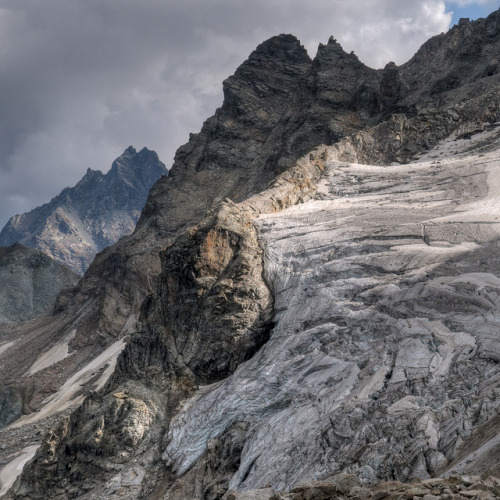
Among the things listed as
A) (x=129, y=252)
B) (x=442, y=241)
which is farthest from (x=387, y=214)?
(x=129, y=252)

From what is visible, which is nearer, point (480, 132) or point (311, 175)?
point (311, 175)

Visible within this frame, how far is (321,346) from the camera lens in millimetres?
17656

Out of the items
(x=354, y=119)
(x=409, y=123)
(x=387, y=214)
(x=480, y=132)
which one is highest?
(x=354, y=119)

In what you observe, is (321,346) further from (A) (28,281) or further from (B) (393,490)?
(A) (28,281)

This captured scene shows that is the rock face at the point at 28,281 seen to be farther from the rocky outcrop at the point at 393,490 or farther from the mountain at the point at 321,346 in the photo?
the rocky outcrop at the point at 393,490

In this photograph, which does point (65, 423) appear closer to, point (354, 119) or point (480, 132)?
point (480, 132)

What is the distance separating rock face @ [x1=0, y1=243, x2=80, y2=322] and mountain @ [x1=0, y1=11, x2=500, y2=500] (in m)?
70.1

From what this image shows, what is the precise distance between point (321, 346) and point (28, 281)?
10699 cm

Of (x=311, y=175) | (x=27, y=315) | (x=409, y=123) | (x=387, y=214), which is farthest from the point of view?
(x=27, y=315)

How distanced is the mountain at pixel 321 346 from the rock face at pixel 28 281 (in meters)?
70.1

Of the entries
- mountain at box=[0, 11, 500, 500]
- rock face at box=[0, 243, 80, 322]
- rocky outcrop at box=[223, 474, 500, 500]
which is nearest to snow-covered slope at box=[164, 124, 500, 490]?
mountain at box=[0, 11, 500, 500]

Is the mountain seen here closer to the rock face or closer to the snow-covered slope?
the snow-covered slope

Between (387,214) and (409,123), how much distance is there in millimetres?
17625

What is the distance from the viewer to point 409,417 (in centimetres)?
1176
